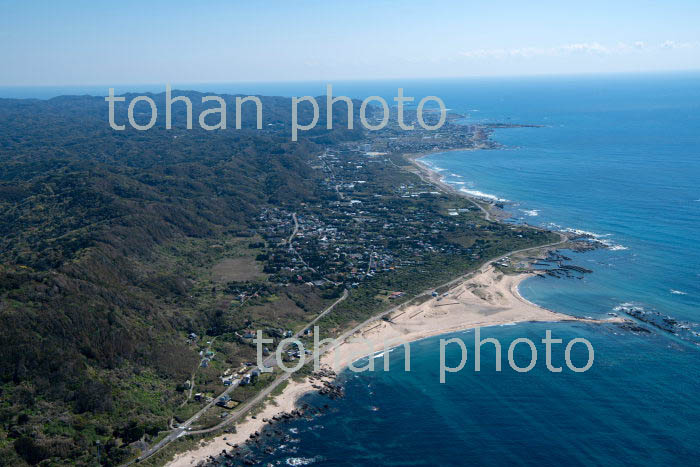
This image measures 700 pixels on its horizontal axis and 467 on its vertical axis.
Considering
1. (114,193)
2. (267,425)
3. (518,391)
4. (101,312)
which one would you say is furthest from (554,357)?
(114,193)

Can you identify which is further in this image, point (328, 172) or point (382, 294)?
point (328, 172)

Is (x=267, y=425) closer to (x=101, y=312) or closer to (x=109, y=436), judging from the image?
(x=109, y=436)

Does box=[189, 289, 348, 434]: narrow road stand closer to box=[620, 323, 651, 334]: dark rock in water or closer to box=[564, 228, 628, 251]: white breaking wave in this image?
box=[620, 323, 651, 334]: dark rock in water

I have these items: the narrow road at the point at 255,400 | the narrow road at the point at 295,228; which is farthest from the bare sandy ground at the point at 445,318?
the narrow road at the point at 295,228

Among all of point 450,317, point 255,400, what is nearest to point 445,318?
point 450,317

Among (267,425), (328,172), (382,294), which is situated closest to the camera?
(267,425)

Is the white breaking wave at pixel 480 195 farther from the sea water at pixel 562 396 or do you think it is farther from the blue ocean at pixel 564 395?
the sea water at pixel 562 396
